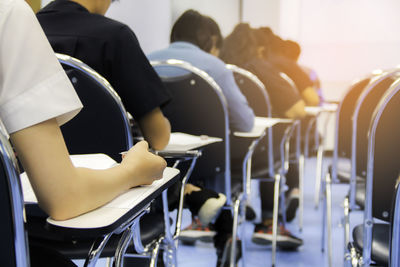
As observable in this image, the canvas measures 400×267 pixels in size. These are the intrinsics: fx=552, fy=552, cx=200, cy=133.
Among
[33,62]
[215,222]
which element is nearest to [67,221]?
[33,62]

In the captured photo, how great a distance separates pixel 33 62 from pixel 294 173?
125 inches

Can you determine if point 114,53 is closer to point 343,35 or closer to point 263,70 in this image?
point 263,70

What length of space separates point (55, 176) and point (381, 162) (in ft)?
3.00

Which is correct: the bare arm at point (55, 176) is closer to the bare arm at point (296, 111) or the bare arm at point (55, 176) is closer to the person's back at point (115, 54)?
the person's back at point (115, 54)

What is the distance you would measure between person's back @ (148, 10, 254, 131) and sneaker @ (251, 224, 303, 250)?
868 mm

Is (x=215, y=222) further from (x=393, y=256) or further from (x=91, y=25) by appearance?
(x=393, y=256)

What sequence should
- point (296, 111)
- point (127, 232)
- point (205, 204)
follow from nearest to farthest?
1. point (127, 232)
2. point (205, 204)
3. point (296, 111)

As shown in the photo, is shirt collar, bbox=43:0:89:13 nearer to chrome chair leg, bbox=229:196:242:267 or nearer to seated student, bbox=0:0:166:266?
seated student, bbox=0:0:166:266

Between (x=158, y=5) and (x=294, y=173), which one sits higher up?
(x=158, y=5)

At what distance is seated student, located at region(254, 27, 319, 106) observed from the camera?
3.92 metres

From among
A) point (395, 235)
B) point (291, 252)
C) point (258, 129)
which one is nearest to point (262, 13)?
point (291, 252)

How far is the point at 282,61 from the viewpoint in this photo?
4109mm

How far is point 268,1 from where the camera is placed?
6.91 meters

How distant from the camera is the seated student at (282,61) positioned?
Answer: 12.9 ft
